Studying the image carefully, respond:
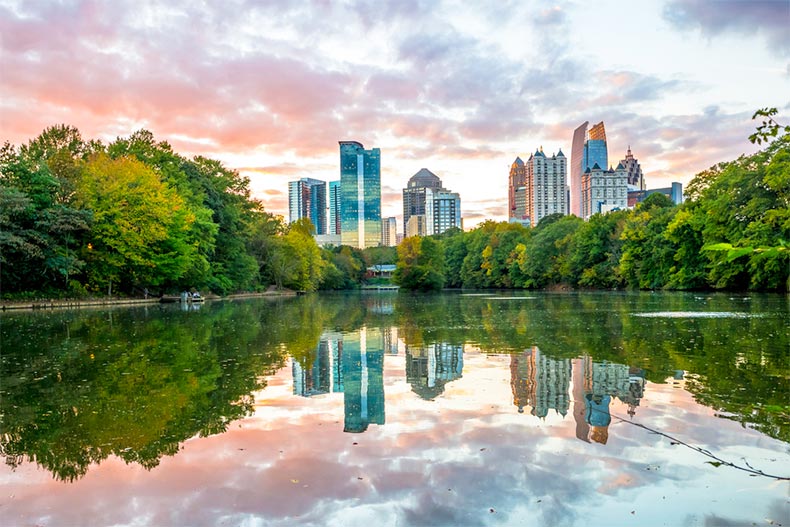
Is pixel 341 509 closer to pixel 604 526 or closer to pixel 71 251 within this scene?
pixel 604 526

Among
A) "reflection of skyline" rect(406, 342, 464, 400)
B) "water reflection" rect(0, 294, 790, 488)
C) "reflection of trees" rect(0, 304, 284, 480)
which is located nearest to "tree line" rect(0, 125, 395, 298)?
"water reflection" rect(0, 294, 790, 488)

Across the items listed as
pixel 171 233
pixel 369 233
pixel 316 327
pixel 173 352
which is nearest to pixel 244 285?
pixel 171 233

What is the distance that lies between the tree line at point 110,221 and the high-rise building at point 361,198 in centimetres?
12998

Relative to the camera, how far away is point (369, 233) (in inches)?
7771

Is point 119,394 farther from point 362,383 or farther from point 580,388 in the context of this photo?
point 580,388

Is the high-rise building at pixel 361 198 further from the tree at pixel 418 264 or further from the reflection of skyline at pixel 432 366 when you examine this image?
the reflection of skyline at pixel 432 366

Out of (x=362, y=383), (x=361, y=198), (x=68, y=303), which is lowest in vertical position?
(x=362, y=383)

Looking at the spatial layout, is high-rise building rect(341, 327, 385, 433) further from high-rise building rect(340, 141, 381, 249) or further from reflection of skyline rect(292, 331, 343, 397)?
high-rise building rect(340, 141, 381, 249)

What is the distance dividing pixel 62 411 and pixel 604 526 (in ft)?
22.9

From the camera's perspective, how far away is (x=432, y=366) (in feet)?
39.1

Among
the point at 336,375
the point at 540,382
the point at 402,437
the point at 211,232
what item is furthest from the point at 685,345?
the point at 211,232

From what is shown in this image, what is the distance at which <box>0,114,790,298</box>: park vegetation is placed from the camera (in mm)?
39625

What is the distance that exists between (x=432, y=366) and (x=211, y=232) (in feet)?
150

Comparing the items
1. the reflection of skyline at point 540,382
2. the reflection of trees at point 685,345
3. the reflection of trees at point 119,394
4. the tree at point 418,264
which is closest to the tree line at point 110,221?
the tree at point 418,264
